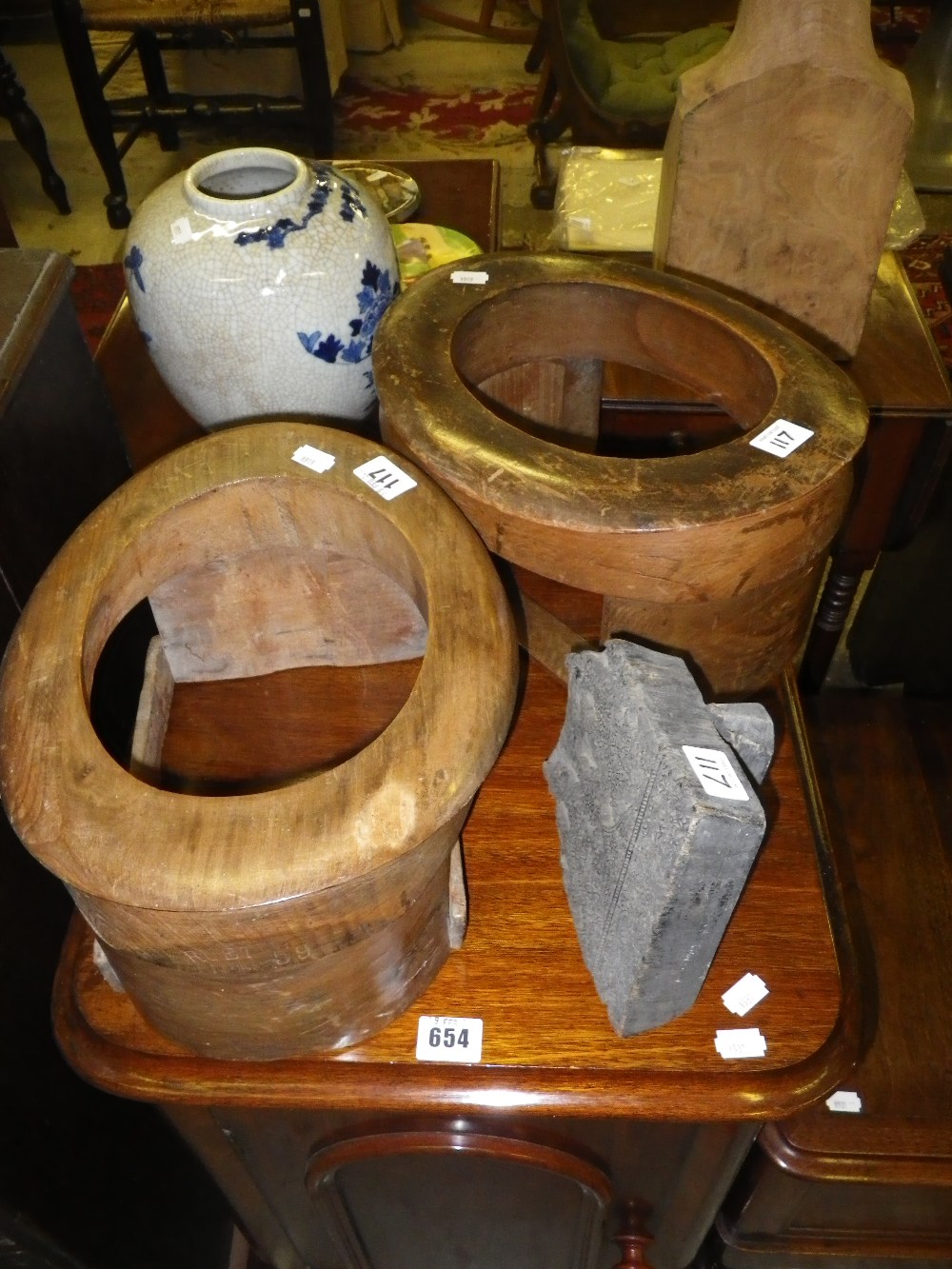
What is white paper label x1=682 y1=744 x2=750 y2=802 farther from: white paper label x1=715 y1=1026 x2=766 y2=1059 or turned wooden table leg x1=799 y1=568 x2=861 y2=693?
turned wooden table leg x1=799 y1=568 x2=861 y2=693

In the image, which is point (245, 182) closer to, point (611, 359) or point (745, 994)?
point (611, 359)

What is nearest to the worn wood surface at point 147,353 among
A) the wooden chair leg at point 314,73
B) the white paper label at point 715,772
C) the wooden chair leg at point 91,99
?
the white paper label at point 715,772

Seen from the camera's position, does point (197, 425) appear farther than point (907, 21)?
No

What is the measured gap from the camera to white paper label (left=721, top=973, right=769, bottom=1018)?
592 millimetres

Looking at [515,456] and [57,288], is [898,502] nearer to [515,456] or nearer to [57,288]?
[515,456]

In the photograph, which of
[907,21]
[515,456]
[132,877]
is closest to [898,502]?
[515,456]

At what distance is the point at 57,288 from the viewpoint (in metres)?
0.67

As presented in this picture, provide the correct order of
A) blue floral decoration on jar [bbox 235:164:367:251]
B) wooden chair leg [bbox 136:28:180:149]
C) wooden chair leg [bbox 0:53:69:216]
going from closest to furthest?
blue floral decoration on jar [bbox 235:164:367:251], wooden chair leg [bbox 0:53:69:216], wooden chair leg [bbox 136:28:180:149]

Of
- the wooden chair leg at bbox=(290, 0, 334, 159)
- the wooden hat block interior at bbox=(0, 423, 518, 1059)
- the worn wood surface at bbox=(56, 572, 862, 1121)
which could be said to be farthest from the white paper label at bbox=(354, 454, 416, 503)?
the wooden chair leg at bbox=(290, 0, 334, 159)

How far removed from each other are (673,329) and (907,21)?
113 inches

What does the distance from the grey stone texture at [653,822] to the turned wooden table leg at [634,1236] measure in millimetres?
266

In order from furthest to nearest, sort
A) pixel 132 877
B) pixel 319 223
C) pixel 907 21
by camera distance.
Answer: pixel 907 21, pixel 319 223, pixel 132 877

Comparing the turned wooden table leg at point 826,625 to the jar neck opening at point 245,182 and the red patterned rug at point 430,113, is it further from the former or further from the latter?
the red patterned rug at point 430,113

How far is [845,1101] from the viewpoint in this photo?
0.78m
